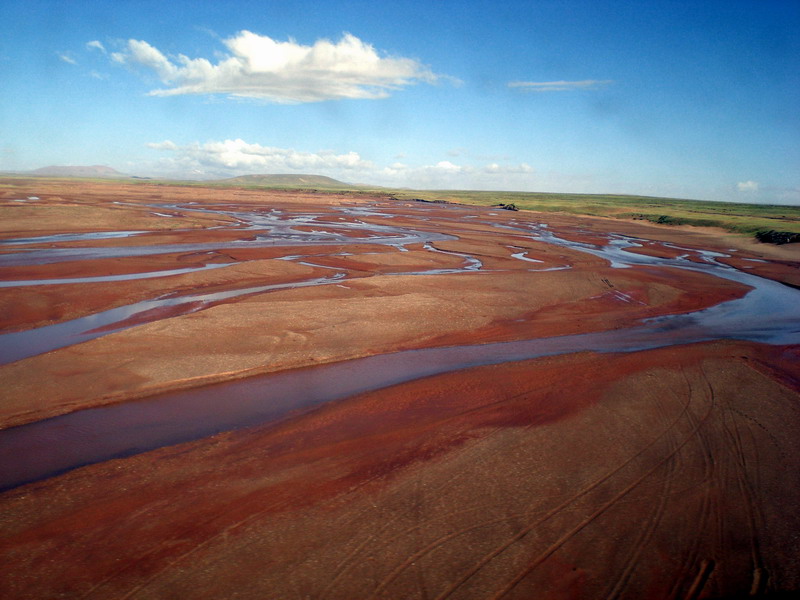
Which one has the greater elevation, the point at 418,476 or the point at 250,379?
the point at 418,476

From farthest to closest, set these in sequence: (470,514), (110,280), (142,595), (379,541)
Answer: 1. (110,280)
2. (470,514)
3. (379,541)
4. (142,595)

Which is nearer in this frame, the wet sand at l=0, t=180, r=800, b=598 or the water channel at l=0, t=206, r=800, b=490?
the wet sand at l=0, t=180, r=800, b=598

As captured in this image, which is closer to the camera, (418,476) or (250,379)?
(418,476)

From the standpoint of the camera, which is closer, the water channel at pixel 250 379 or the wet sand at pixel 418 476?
the wet sand at pixel 418 476

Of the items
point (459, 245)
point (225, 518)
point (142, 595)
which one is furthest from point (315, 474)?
point (459, 245)

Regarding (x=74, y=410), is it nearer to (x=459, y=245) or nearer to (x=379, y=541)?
(x=379, y=541)

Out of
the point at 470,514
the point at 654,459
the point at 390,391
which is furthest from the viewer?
the point at 390,391

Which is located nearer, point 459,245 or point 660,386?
point 660,386
